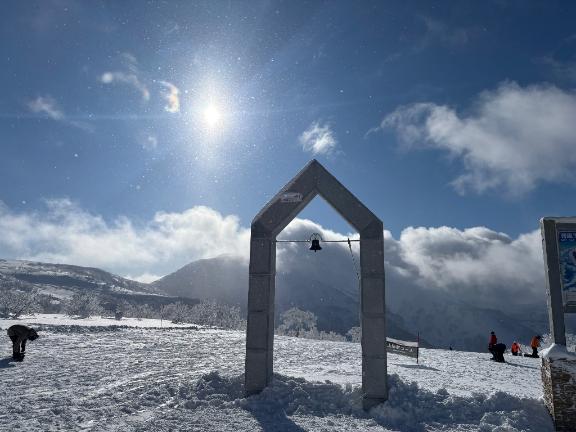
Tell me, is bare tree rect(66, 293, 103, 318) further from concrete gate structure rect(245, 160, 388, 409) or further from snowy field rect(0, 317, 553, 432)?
concrete gate structure rect(245, 160, 388, 409)

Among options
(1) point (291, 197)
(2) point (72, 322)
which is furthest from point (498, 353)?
(2) point (72, 322)

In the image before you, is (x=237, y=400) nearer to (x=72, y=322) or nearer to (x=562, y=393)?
(x=562, y=393)

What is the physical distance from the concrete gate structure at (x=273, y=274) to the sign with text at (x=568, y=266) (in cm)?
449

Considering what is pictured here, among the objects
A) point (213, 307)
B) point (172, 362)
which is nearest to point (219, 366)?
point (172, 362)

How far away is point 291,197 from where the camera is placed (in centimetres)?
1251

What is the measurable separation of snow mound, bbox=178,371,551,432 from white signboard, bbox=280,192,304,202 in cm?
535

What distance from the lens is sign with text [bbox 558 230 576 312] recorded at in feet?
33.0

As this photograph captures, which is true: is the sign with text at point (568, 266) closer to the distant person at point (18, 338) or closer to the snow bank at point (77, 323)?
the distant person at point (18, 338)

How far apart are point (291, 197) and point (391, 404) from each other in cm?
640

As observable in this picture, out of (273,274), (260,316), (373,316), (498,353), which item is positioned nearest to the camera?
(373,316)

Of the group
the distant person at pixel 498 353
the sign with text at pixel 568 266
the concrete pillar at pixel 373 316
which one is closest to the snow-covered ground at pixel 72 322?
the concrete pillar at pixel 373 316

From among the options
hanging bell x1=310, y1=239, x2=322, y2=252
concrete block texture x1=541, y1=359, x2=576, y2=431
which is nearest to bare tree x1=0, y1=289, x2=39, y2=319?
hanging bell x1=310, y1=239, x2=322, y2=252

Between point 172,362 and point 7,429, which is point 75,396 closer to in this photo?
point 7,429

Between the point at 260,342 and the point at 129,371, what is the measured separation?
17.5ft
